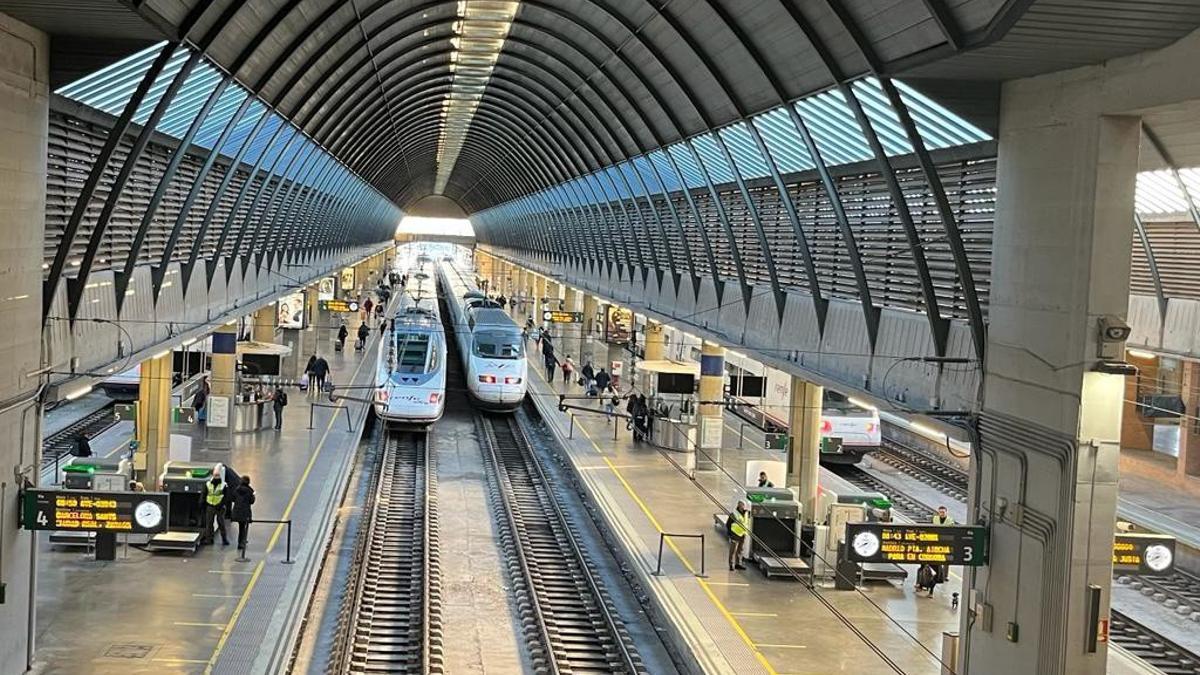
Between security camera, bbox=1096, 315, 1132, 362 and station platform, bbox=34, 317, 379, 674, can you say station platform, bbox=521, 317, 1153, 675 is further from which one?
station platform, bbox=34, 317, 379, 674

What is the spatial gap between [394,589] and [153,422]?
739cm

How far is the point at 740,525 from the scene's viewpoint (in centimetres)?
2361

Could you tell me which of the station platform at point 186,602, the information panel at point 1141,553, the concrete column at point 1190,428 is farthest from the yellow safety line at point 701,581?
the concrete column at point 1190,428

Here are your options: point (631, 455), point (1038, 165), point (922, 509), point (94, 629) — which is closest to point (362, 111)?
point (631, 455)

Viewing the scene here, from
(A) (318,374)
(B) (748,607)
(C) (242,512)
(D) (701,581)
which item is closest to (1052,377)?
(B) (748,607)

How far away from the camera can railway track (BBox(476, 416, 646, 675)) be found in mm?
19484

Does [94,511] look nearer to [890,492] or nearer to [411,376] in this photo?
[890,492]

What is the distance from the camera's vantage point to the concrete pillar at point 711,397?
35.3m

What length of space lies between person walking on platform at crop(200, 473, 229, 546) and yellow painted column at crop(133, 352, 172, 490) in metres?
4.42

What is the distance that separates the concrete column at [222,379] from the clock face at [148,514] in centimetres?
1786

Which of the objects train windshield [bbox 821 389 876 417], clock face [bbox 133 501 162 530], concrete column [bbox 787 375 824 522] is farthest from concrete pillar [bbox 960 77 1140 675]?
train windshield [bbox 821 389 876 417]

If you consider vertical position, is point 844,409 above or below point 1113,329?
below

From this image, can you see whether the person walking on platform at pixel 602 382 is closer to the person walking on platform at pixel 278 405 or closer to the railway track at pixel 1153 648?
the person walking on platform at pixel 278 405

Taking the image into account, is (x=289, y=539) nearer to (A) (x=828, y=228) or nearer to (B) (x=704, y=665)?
(B) (x=704, y=665)
